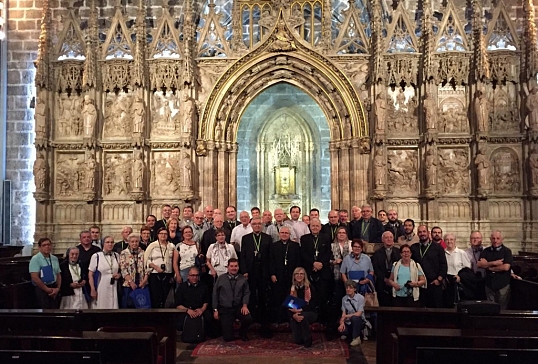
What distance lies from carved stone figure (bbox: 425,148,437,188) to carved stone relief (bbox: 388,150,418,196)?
0.41m

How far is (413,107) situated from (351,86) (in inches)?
67.9

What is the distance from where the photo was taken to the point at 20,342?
4.63m

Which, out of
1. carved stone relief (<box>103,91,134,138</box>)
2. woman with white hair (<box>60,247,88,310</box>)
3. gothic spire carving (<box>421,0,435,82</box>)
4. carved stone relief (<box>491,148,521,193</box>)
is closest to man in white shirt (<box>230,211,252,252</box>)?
woman with white hair (<box>60,247,88,310</box>)

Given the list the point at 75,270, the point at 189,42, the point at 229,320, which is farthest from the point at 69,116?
the point at 229,320

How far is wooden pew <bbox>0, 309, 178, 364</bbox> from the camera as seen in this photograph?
561cm

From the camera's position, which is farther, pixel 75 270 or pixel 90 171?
pixel 90 171

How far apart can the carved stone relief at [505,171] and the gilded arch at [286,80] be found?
11.3 feet

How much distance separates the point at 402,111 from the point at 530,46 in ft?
11.6

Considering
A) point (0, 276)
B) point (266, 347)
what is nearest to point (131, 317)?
point (266, 347)

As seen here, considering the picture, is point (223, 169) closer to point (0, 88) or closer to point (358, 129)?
point (358, 129)

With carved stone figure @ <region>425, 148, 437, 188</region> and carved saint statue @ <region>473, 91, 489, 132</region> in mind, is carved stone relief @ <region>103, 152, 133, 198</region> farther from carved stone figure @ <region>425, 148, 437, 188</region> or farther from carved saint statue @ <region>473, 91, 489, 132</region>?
carved saint statue @ <region>473, 91, 489, 132</region>

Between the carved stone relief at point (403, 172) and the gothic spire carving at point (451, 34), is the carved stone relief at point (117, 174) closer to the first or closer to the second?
the carved stone relief at point (403, 172)

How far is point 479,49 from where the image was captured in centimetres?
1339

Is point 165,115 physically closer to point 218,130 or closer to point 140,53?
point 218,130
